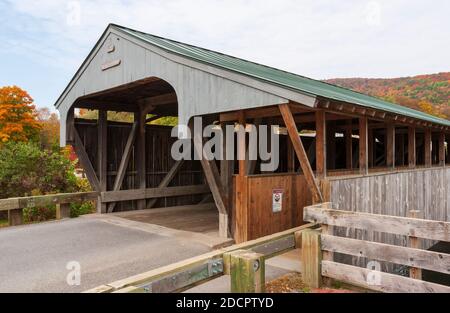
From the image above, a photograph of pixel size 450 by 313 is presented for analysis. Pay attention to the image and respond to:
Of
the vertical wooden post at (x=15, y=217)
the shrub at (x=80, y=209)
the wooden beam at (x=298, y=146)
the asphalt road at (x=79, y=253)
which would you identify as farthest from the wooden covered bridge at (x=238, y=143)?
the shrub at (x=80, y=209)

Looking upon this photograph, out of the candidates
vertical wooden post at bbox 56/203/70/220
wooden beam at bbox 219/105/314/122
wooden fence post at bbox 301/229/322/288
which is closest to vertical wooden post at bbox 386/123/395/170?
wooden beam at bbox 219/105/314/122

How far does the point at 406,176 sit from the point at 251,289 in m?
7.51

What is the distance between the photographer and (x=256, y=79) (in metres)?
6.05

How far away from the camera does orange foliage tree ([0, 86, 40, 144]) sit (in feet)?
87.2

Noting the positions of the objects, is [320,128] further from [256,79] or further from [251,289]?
[251,289]

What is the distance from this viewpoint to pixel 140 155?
11805 millimetres

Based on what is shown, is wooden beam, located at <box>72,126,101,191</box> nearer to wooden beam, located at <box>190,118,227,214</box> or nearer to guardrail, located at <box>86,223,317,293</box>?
wooden beam, located at <box>190,118,227,214</box>

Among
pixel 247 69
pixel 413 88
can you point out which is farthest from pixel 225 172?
pixel 413 88

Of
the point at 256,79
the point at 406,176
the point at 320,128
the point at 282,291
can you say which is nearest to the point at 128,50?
the point at 256,79

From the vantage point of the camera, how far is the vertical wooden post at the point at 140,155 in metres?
11.6

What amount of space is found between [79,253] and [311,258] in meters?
4.20

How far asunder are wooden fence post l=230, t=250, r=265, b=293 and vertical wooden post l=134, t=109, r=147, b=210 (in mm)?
8651

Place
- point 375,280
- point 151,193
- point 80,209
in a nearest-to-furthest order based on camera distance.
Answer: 1. point 375,280
2. point 151,193
3. point 80,209

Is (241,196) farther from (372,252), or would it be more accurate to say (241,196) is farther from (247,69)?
(247,69)
